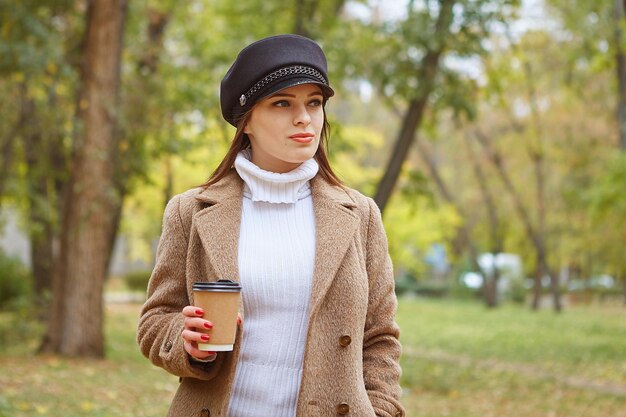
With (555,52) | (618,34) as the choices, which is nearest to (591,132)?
(555,52)

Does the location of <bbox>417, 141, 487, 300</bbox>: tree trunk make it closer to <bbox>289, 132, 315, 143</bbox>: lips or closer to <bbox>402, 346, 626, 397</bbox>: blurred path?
<bbox>402, 346, 626, 397</bbox>: blurred path

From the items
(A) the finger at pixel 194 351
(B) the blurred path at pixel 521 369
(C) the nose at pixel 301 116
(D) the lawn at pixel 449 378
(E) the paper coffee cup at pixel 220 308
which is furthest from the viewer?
(B) the blurred path at pixel 521 369

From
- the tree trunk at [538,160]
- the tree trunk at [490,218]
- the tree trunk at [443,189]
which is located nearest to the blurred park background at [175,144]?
the tree trunk at [538,160]

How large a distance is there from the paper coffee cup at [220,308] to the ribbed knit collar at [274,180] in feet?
1.54

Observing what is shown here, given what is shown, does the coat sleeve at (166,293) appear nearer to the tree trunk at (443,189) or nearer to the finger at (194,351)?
the finger at (194,351)

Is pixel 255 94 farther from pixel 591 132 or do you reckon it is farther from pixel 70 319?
pixel 591 132

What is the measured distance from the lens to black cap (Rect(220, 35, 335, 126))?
9.24 feet

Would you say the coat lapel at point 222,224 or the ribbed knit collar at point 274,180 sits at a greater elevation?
the ribbed knit collar at point 274,180

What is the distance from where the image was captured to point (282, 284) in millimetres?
2771

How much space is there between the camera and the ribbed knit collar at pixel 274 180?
9.52 ft

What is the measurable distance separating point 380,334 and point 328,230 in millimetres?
354

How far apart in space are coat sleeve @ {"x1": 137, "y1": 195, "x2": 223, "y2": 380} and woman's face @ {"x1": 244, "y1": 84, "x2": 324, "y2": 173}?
322 millimetres

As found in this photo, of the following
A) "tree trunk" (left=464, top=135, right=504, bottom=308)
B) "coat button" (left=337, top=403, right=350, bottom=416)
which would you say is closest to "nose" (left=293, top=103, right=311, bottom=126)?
"coat button" (left=337, top=403, right=350, bottom=416)

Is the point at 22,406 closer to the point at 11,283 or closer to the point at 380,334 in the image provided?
the point at 380,334
